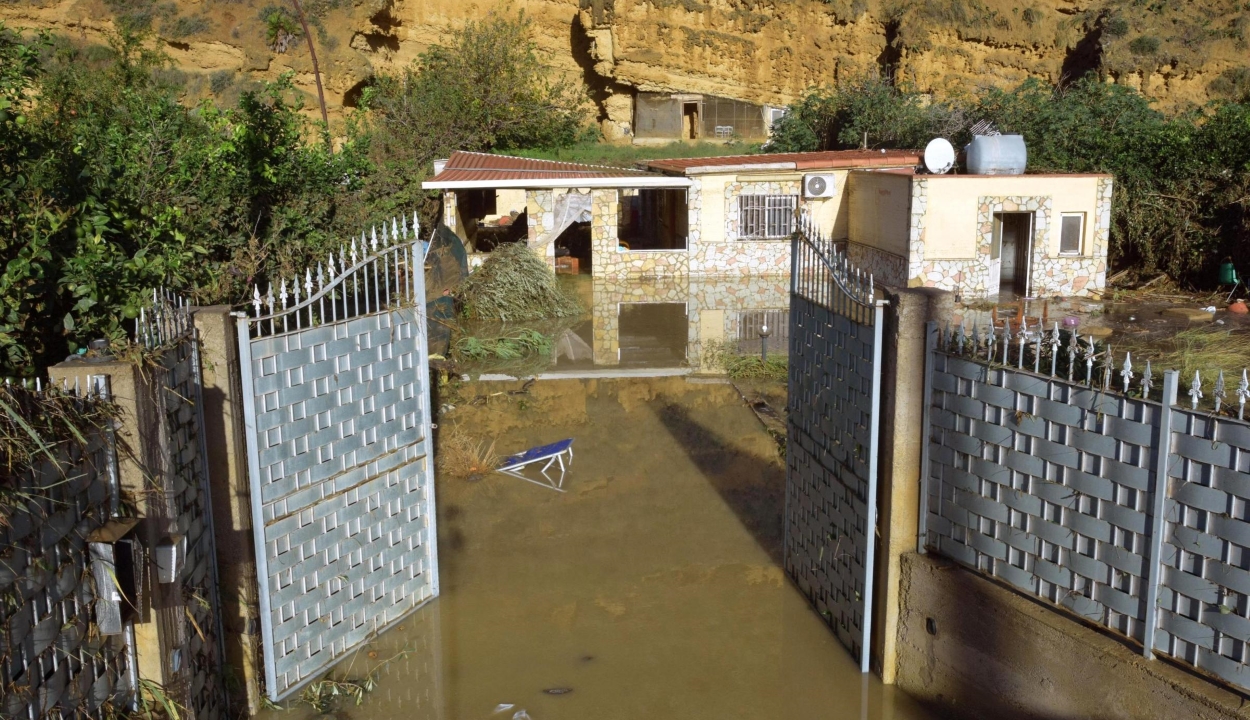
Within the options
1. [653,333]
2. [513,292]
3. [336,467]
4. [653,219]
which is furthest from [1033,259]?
[336,467]

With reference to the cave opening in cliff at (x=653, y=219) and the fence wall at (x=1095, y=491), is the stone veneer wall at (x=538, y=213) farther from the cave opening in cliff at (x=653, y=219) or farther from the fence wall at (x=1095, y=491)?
the fence wall at (x=1095, y=491)

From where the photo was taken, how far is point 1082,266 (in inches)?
731

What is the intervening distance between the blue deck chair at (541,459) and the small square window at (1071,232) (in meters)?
13.0

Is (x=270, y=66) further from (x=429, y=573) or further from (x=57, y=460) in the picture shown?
(x=57, y=460)

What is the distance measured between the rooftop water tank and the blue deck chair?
12.1 meters

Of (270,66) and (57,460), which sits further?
(270,66)

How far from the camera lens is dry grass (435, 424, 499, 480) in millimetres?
9125

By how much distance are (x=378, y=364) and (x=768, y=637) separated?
2.98m

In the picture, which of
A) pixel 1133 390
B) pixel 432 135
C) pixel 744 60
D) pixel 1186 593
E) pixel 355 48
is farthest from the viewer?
pixel 744 60

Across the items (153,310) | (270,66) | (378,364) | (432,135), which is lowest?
(378,364)

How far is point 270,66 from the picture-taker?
29.6 meters

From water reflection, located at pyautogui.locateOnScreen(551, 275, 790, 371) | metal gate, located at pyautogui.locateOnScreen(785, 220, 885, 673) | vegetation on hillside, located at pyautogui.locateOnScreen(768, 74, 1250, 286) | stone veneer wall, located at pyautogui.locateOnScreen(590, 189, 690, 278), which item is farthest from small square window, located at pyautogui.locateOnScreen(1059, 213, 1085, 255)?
metal gate, located at pyautogui.locateOnScreen(785, 220, 885, 673)

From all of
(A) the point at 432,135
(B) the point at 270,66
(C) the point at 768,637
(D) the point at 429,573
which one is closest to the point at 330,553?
(D) the point at 429,573

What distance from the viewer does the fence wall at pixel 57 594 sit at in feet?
10.5
